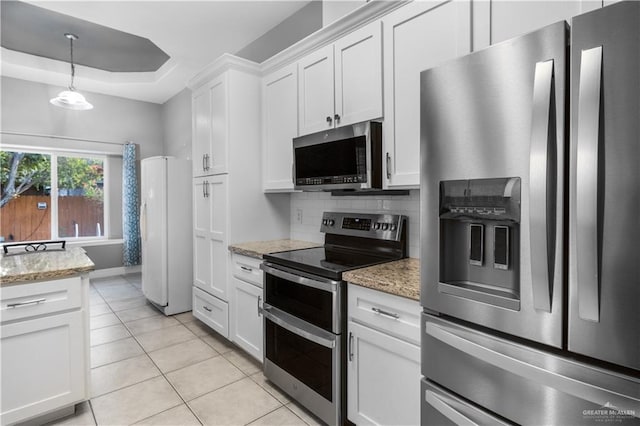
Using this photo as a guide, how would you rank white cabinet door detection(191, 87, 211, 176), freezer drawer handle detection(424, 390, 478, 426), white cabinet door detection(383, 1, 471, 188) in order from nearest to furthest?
1. freezer drawer handle detection(424, 390, 478, 426)
2. white cabinet door detection(383, 1, 471, 188)
3. white cabinet door detection(191, 87, 211, 176)

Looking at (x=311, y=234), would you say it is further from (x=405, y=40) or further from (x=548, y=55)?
(x=548, y=55)

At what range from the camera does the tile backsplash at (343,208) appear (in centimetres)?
216

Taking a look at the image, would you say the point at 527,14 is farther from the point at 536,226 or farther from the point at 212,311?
the point at 212,311

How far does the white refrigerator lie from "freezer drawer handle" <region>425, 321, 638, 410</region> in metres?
3.21

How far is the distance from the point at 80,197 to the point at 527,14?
6157 mm

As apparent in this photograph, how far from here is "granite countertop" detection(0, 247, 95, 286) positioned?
1754mm

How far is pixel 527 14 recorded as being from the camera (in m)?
1.39

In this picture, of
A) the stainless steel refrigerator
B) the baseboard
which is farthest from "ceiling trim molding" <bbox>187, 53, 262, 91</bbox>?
the baseboard

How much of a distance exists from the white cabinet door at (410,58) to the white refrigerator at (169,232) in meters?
2.68

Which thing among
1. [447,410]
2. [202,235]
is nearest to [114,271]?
[202,235]

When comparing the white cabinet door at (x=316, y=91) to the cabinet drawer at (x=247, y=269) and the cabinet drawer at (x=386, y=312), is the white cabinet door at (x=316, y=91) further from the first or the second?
the cabinet drawer at (x=386, y=312)

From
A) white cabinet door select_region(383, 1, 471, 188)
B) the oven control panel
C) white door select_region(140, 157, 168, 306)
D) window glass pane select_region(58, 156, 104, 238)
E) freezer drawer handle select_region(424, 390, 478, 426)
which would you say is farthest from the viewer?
window glass pane select_region(58, 156, 104, 238)

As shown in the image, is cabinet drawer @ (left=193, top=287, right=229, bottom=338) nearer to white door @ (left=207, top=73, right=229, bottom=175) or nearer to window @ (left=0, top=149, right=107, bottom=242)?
white door @ (left=207, top=73, right=229, bottom=175)

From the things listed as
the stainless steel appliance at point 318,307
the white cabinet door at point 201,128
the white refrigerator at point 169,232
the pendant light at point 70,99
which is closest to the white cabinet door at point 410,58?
the stainless steel appliance at point 318,307
